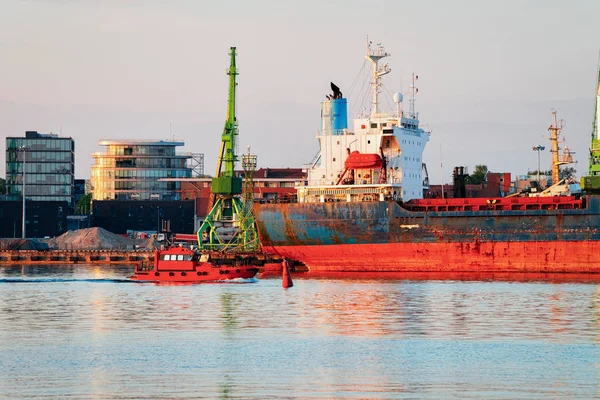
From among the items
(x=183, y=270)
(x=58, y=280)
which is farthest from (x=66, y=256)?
(x=183, y=270)

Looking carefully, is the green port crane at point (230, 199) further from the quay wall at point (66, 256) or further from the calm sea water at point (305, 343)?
the calm sea water at point (305, 343)

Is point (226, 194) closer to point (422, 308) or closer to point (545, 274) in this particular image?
point (545, 274)

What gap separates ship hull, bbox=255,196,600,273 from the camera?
69875mm

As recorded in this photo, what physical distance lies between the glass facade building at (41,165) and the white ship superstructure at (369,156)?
7157 cm

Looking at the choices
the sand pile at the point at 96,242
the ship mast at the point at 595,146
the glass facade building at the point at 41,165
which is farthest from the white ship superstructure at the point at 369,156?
the glass facade building at the point at 41,165

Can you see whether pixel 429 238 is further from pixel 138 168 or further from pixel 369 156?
pixel 138 168

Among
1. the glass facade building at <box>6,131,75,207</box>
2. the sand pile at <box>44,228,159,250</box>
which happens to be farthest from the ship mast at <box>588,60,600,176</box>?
the glass facade building at <box>6,131,75,207</box>

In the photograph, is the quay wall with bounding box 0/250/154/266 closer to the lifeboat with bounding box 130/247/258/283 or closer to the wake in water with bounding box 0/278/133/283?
the wake in water with bounding box 0/278/133/283

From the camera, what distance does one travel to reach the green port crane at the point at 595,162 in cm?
7088

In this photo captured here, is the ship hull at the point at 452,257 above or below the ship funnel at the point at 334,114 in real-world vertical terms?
below

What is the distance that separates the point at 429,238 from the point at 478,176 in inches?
3151

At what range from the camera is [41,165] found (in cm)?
14762

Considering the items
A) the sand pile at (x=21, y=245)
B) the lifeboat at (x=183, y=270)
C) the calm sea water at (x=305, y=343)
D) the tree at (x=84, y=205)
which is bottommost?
the calm sea water at (x=305, y=343)

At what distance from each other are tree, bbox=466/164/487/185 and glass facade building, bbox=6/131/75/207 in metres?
51.8
